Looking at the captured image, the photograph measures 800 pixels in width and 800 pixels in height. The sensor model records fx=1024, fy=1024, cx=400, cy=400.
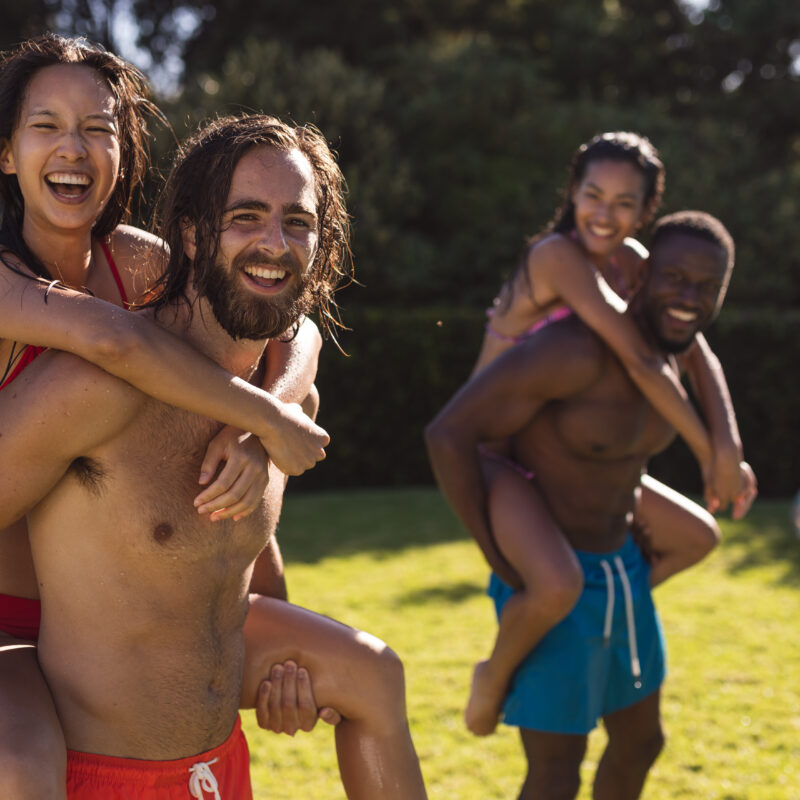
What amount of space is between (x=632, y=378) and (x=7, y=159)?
2213 millimetres

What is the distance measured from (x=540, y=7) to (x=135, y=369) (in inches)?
774

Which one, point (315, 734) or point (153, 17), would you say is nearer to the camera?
point (315, 734)

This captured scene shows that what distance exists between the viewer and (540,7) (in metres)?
20.0

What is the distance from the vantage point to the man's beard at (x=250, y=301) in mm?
2234

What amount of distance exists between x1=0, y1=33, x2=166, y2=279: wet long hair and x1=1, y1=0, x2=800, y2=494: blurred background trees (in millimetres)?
9587

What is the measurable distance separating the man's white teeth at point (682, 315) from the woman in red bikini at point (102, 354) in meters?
1.48

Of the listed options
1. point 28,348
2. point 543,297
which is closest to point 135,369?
point 28,348

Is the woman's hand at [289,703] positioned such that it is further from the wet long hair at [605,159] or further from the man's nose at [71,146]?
the wet long hair at [605,159]

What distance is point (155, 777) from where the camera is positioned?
7.39 ft

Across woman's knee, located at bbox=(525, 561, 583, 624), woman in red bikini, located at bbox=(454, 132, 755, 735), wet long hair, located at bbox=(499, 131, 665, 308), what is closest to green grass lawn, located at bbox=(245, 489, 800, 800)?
woman in red bikini, located at bbox=(454, 132, 755, 735)

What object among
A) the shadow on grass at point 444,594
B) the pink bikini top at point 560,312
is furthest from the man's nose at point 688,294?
the shadow on grass at point 444,594

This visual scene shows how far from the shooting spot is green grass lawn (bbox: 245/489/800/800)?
197 inches

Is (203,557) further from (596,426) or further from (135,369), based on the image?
(596,426)

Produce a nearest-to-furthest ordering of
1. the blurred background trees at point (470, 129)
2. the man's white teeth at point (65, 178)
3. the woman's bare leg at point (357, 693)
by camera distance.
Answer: the woman's bare leg at point (357, 693) → the man's white teeth at point (65, 178) → the blurred background trees at point (470, 129)
